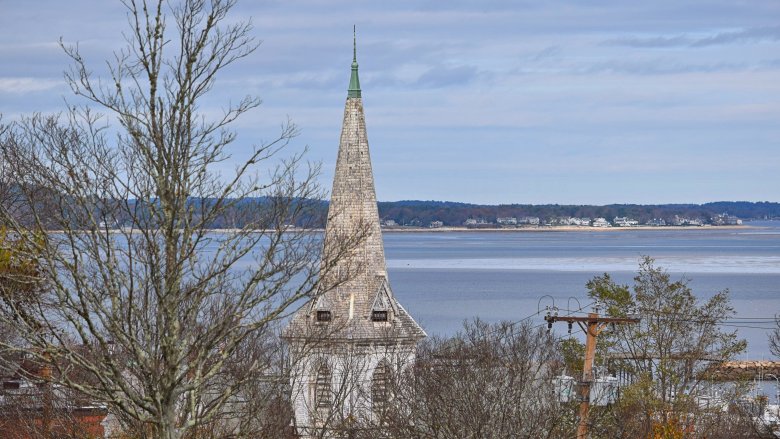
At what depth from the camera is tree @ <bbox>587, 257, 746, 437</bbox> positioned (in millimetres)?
41875

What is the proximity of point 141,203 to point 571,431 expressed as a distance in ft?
65.0

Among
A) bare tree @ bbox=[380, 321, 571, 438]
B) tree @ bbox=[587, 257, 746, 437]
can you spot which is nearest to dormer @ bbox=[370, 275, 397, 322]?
bare tree @ bbox=[380, 321, 571, 438]

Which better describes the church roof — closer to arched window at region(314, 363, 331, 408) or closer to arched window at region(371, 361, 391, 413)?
arched window at region(371, 361, 391, 413)

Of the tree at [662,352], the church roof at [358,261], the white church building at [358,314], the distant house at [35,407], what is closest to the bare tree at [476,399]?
the white church building at [358,314]

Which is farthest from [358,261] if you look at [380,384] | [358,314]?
[380,384]

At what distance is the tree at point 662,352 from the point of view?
4188 cm

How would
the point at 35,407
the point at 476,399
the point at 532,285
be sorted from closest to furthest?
the point at 476,399 → the point at 35,407 → the point at 532,285

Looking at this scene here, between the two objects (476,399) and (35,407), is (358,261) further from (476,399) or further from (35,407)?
(476,399)

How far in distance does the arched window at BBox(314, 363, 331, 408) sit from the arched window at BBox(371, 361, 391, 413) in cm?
128

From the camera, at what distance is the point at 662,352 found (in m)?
45.8

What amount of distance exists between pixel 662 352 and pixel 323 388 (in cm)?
1096

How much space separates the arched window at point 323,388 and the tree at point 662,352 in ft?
25.2

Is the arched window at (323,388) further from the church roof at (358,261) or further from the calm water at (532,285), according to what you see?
the calm water at (532,285)

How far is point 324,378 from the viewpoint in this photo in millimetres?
41969
